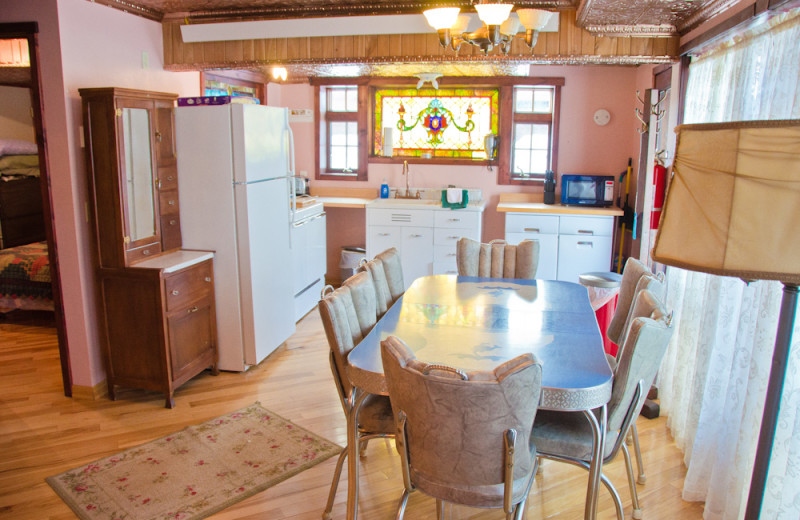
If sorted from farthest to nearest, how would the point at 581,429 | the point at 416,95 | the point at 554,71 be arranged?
1. the point at 416,95
2. the point at 554,71
3. the point at 581,429

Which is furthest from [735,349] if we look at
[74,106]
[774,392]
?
[74,106]

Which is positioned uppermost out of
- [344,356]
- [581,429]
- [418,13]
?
[418,13]

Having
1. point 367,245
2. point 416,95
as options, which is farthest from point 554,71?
point 367,245

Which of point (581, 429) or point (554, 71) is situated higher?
point (554, 71)

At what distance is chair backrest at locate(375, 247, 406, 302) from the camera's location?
3086mm

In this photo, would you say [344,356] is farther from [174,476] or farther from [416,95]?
[416,95]

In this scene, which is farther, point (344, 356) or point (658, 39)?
point (658, 39)

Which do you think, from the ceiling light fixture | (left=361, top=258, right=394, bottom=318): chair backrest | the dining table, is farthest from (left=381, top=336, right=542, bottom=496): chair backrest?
the ceiling light fixture

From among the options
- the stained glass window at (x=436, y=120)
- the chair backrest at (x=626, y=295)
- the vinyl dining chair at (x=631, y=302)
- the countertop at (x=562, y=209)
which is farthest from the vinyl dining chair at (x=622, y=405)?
the stained glass window at (x=436, y=120)

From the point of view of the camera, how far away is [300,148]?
612 centimetres

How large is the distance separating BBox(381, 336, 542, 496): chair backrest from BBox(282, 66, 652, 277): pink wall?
159 inches

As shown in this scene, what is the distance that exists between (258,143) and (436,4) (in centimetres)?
141

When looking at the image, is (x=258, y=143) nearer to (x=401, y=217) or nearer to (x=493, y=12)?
(x=401, y=217)

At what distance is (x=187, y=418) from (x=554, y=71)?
4107 millimetres
